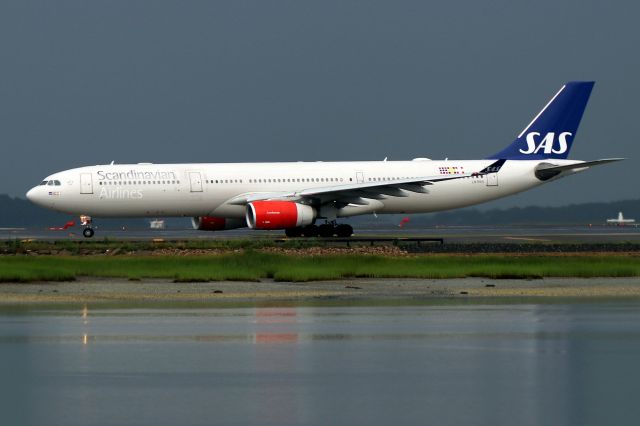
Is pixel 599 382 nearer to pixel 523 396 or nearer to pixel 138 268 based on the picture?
pixel 523 396

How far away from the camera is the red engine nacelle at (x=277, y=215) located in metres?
40.0

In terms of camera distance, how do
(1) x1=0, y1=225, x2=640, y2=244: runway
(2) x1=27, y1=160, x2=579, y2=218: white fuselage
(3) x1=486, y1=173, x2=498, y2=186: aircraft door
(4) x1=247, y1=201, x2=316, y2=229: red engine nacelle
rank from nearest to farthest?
1. (4) x1=247, y1=201, x2=316, y2=229: red engine nacelle
2. (1) x1=0, y1=225, x2=640, y2=244: runway
3. (2) x1=27, y1=160, x2=579, y2=218: white fuselage
4. (3) x1=486, y1=173, x2=498, y2=186: aircraft door

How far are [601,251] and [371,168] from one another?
42.8 ft

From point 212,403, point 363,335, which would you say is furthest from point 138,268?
point 212,403

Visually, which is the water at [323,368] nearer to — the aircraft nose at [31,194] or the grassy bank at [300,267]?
the grassy bank at [300,267]

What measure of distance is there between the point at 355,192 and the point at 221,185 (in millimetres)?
5461

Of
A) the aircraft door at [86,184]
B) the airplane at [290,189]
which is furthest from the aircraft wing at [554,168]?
the aircraft door at [86,184]

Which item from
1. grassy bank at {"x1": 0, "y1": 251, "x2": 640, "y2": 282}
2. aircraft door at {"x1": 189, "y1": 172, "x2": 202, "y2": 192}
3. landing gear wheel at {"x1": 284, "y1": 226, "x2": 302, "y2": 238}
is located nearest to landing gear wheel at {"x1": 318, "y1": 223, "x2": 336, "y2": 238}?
landing gear wheel at {"x1": 284, "y1": 226, "x2": 302, "y2": 238}

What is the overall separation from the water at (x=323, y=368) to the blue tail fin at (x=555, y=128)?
97.9 feet

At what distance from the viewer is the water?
1009cm

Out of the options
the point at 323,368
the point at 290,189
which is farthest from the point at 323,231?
the point at 323,368

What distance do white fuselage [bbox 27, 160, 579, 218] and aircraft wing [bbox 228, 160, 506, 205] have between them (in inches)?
16.3

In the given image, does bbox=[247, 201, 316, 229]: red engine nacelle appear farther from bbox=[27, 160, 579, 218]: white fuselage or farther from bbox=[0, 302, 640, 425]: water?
bbox=[0, 302, 640, 425]: water

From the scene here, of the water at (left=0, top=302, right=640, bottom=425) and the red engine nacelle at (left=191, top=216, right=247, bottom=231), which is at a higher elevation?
the red engine nacelle at (left=191, top=216, right=247, bottom=231)
